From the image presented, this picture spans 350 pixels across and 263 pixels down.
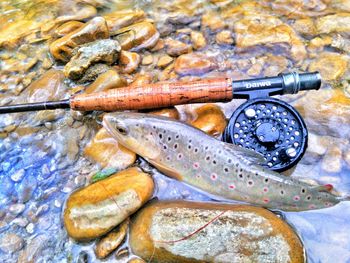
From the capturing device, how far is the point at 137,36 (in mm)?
4480

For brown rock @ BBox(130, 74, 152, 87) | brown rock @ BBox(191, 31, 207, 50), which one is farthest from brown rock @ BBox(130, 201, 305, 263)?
brown rock @ BBox(191, 31, 207, 50)

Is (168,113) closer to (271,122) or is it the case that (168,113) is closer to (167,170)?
(167,170)

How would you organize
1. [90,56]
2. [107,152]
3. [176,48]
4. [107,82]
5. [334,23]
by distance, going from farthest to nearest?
[334,23], [176,48], [90,56], [107,82], [107,152]

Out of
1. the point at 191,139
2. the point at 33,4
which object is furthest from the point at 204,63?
the point at 33,4

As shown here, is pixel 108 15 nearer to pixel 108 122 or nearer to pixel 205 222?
pixel 108 122

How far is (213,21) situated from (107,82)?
1681 millimetres

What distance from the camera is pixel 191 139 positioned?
10.5 ft

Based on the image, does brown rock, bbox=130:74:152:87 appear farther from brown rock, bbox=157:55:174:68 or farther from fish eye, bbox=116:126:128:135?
fish eye, bbox=116:126:128:135

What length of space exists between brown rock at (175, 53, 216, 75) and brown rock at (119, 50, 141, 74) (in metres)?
0.43

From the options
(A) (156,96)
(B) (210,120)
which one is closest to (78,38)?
(A) (156,96)

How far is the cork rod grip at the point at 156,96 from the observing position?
3.34 m

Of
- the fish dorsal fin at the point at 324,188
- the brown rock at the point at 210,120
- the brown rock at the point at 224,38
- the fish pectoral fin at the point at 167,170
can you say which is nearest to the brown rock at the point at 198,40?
the brown rock at the point at 224,38

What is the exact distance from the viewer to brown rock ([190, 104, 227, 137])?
11.4 feet

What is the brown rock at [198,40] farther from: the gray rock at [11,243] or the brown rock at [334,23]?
the gray rock at [11,243]
